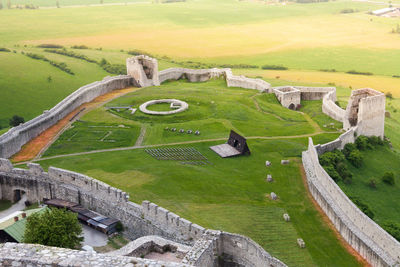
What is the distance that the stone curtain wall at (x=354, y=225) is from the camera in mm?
36188

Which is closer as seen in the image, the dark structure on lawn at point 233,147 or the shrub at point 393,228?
the shrub at point 393,228

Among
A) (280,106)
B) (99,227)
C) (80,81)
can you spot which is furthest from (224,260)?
(80,81)

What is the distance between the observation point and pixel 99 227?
42531 mm

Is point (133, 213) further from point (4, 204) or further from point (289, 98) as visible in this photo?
point (289, 98)

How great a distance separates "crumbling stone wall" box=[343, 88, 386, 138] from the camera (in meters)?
63.5

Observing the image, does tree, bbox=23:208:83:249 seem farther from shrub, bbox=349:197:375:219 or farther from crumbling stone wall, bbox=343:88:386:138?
crumbling stone wall, bbox=343:88:386:138

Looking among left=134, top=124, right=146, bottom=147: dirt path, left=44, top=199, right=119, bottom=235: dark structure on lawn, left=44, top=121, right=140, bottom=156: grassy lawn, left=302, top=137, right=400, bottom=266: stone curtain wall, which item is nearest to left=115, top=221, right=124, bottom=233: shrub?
left=44, top=199, right=119, bottom=235: dark structure on lawn

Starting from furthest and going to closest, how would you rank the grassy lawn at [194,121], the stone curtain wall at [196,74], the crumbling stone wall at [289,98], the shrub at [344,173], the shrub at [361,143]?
the stone curtain wall at [196,74] → the crumbling stone wall at [289,98] → the shrub at [361,143] → the grassy lawn at [194,121] → the shrub at [344,173]

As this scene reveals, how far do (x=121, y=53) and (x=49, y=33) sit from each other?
2050cm

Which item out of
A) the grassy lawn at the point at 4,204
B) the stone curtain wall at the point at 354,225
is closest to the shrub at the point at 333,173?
the stone curtain wall at the point at 354,225

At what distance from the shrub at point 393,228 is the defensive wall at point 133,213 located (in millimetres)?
11480

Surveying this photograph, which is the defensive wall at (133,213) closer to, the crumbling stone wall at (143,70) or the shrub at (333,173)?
the shrub at (333,173)

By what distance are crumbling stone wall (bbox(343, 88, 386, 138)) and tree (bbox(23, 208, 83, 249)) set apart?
39.2 meters

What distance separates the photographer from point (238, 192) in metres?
46.9
